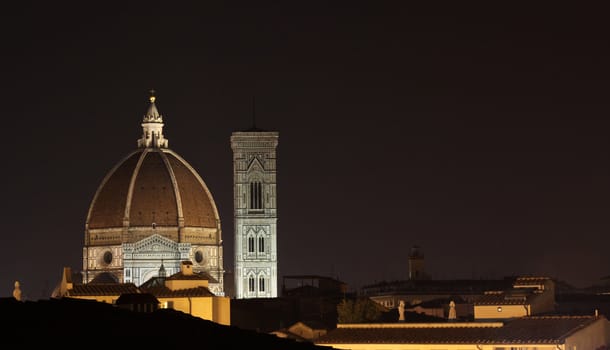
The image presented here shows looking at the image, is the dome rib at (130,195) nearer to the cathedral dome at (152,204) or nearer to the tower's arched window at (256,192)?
the cathedral dome at (152,204)

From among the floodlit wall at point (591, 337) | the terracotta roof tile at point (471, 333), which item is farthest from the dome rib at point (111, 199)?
the floodlit wall at point (591, 337)

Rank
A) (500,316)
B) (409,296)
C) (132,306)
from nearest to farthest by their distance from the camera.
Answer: (132,306) < (500,316) < (409,296)

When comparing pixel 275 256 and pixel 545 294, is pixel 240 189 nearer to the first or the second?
pixel 275 256

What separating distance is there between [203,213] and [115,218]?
16.5 ft

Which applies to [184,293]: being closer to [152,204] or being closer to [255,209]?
[152,204]

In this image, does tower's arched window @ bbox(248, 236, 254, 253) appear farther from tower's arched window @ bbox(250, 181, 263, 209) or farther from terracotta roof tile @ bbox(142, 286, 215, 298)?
terracotta roof tile @ bbox(142, 286, 215, 298)

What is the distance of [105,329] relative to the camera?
59312 millimetres

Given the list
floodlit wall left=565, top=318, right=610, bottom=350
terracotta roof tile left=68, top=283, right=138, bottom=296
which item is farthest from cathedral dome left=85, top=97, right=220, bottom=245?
floodlit wall left=565, top=318, right=610, bottom=350

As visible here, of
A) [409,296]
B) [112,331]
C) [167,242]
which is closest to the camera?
[112,331]

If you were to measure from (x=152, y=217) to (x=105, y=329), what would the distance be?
299 ft

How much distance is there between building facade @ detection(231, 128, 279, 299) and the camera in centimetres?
15400

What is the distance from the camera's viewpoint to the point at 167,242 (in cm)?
14812

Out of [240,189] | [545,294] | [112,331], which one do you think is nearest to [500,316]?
[545,294]

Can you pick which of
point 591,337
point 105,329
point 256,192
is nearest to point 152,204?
point 256,192
